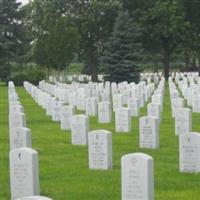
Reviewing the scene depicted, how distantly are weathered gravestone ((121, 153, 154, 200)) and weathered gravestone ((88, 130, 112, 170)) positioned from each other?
2948 millimetres

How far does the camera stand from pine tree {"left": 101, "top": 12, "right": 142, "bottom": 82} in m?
45.6

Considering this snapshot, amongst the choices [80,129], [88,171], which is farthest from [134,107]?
[88,171]

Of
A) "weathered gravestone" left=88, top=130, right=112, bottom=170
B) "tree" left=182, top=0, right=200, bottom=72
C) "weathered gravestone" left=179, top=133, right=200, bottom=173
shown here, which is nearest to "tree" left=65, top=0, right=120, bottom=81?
"tree" left=182, top=0, right=200, bottom=72

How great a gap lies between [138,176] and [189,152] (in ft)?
9.61

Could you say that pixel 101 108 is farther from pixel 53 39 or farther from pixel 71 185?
pixel 53 39

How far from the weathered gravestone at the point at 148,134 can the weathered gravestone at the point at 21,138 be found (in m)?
2.54

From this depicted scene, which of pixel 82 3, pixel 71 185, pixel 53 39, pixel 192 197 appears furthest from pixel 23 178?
pixel 82 3

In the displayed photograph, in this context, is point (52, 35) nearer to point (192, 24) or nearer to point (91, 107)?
point (192, 24)

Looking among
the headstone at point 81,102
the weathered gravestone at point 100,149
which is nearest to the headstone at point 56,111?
the headstone at point 81,102

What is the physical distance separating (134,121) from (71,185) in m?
10.3

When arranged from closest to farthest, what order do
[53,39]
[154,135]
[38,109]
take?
[154,135], [38,109], [53,39]

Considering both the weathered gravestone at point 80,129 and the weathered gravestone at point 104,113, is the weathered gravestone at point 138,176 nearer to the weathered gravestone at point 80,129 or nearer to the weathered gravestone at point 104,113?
the weathered gravestone at point 80,129

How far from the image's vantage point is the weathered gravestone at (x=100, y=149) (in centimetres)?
1180

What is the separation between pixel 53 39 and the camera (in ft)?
167
